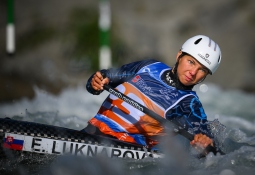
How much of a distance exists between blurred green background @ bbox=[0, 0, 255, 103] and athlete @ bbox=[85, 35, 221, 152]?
5963 millimetres

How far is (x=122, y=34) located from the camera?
12.4m

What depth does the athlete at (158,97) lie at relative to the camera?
573 centimetres

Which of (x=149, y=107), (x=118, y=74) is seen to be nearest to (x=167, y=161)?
(x=149, y=107)

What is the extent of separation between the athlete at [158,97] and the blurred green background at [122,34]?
5.96 meters

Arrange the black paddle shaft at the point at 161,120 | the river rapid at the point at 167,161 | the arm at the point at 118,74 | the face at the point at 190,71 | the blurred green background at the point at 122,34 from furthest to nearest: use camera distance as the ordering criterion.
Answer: the blurred green background at the point at 122,34, the arm at the point at 118,74, the face at the point at 190,71, the black paddle shaft at the point at 161,120, the river rapid at the point at 167,161

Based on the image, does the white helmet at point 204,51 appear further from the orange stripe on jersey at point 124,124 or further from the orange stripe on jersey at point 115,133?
the orange stripe on jersey at point 115,133

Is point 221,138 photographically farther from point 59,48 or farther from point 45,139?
point 59,48

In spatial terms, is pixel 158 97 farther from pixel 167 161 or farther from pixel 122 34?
pixel 122 34

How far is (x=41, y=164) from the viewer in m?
5.46

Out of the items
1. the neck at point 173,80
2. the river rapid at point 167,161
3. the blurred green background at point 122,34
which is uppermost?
the blurred green background at point 122,34

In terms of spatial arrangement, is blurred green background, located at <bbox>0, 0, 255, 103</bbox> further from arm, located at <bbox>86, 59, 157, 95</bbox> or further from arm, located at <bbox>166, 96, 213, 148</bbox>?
arm, located at <bbox>166, 96, 213, 148</bbox>

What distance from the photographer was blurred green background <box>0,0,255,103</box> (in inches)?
475

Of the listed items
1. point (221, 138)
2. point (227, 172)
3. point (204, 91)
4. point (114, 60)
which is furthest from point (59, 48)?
point (227, 172)

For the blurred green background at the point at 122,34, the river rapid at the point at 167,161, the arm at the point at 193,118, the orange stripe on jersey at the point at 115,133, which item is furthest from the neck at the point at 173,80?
the blurred green background at the point at 122,34
